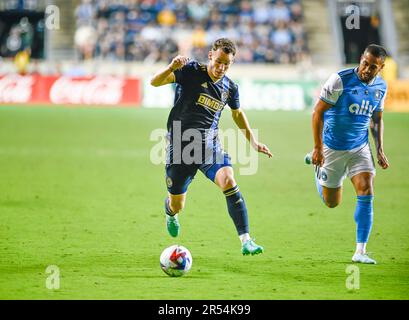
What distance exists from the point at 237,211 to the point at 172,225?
140cm

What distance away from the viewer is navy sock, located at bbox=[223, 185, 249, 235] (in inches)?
326

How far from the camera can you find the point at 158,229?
10352mm

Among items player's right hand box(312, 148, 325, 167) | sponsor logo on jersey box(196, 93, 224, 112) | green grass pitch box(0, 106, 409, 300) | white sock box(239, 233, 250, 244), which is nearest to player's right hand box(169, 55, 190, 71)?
sponsor logo on jersey box(196, 93, 224, 112)

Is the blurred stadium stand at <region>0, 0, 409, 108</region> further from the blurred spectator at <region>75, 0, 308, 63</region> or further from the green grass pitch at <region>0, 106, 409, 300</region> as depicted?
the green grass pitch at <region>0, 106, 409, 300</region>

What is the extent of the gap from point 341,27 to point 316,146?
30593 millimetres

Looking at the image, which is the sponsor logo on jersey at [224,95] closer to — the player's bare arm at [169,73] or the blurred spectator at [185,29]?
the player's bare arm at [169,73]

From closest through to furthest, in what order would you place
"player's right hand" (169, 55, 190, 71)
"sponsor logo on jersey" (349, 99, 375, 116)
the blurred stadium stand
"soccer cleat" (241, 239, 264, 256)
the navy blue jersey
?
"player's right hand" (169, 55, 190, 71) < "soccer cleat" (241, 239, 264, 256) < the navy blue jersey < "sponsor logo on jersey" (349, 99, 375, 116) < the blurred stadium stand

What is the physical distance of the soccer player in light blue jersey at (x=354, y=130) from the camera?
27.6 ft

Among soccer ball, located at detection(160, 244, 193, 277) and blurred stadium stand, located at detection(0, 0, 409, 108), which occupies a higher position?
blurred stadium stand, located at detection(0, 0, 409, 108)

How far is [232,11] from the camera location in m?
34.5

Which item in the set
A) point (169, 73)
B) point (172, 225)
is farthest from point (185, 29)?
point (169, 73)

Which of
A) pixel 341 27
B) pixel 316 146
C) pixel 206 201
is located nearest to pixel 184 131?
pixel 316 146

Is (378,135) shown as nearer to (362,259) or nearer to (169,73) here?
(362,259)

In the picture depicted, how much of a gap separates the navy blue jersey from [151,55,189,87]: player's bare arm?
10.3 inches
